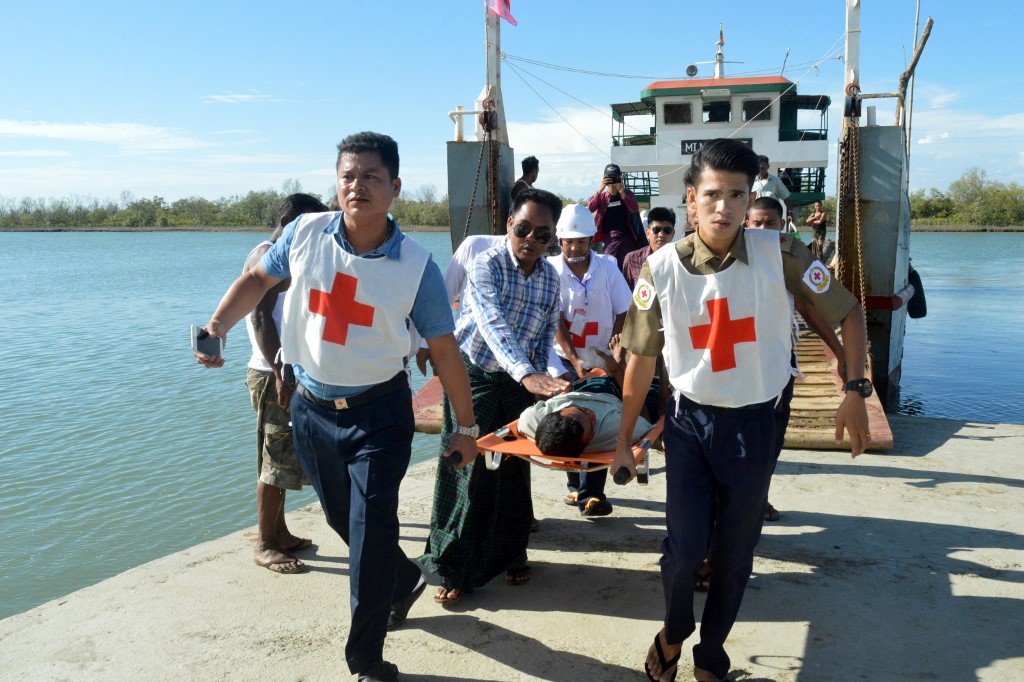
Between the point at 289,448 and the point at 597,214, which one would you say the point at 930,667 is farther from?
the point at 597,214

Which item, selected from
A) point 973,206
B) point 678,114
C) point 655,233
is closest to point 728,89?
point 678,114

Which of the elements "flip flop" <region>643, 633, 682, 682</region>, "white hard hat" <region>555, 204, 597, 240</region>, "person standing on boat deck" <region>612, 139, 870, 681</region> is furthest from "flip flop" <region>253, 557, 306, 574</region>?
"white hard hat" <region>555, 204, 597, 240</region>

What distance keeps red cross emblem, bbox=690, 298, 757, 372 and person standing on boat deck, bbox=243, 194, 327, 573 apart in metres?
2.22

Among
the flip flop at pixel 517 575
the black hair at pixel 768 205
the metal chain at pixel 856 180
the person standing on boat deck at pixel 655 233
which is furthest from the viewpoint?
the metal chain at pixel 856 180

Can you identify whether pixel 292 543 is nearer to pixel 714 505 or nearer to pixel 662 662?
pixel 662 662

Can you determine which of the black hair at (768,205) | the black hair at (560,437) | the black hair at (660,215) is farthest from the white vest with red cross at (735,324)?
the black hair at (660,215)

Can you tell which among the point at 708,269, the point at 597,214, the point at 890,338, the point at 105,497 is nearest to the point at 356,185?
the point at 708,269

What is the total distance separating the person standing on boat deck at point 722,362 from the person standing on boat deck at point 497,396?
0.98 m

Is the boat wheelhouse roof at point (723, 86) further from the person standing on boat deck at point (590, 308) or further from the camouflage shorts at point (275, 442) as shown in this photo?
the camouflage shorts at point (275, 442)

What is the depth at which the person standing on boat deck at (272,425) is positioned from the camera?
4223 mm

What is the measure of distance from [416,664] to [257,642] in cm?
70

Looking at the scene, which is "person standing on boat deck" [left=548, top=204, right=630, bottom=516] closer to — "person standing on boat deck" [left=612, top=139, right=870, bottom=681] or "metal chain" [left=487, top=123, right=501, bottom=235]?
"person standing on boat deck" [left=612, top=139, right=870, bottom=681]

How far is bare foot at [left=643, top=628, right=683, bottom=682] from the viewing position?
316 centimetres

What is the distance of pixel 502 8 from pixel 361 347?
795 centimetres
